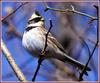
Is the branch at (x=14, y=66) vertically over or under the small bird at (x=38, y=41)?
over

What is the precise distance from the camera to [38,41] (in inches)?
108

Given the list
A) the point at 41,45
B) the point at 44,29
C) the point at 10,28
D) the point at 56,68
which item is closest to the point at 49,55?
the point at 41,45

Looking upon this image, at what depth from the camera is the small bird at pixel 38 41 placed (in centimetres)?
267

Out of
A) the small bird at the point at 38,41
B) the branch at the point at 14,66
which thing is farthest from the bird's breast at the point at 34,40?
the branch at the point at 14,66

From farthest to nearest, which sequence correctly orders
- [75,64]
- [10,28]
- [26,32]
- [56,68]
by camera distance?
[56,68]
[10,28]
[26,32]
[75,64]

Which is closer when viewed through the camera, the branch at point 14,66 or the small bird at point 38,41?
the branch at point 14,66

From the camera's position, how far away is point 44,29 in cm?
288

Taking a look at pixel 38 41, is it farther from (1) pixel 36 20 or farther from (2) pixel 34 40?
(1) pixel 36 20

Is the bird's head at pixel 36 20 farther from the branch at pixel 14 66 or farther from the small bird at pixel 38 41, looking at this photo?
the branch at pixel 14 66

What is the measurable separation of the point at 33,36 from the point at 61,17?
5.70 feet

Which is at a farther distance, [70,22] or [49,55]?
[70,22]

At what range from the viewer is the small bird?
2.67 meters

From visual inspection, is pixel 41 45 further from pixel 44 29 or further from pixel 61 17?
pixel 61 17

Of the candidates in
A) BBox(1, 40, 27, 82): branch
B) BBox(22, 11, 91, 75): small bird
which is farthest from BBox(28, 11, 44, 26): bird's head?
BBox(1, 40, 27, 82): branch
